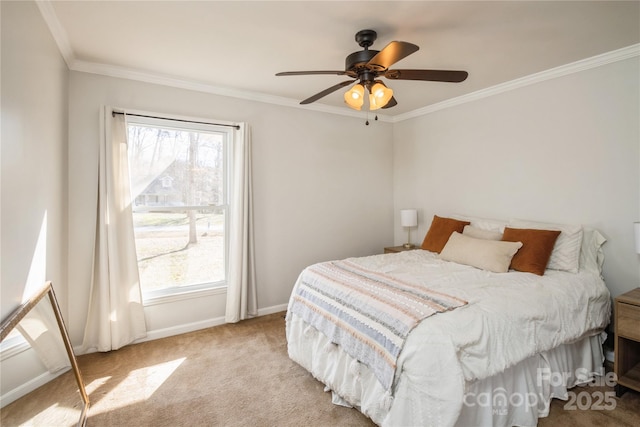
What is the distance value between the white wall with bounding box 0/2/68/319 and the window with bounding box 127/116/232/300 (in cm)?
61

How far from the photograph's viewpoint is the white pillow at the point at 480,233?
10.0ft

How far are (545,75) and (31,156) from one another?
405cm

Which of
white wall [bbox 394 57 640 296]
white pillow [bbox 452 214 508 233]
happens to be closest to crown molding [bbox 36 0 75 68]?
white wall [bbox 394 57 640 296]

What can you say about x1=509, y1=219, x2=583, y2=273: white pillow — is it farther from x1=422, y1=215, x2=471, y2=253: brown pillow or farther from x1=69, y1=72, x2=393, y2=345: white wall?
x1=69, y1=72, x2=393, y2=345: white wall

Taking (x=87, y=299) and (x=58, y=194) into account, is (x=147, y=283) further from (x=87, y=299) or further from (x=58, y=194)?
(x=58, y=194)

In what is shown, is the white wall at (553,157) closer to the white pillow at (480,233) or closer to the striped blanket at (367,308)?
the white pillow at (480,233)

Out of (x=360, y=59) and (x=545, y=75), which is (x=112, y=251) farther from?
(x=545, y=75)

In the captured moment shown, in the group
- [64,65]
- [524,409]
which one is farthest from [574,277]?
[64,65]

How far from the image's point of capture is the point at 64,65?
8.48ft

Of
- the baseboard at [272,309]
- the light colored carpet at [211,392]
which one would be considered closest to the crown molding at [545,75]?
the light colored carpet at [211,392]

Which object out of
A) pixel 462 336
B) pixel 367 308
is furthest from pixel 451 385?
pixel 367 308

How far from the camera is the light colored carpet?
6.41 feet

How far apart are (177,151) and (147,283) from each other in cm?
135

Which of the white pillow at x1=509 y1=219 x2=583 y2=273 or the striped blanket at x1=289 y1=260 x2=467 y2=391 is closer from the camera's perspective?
the striped blanket at x1=289 y1=260 x2=467 y2=391
